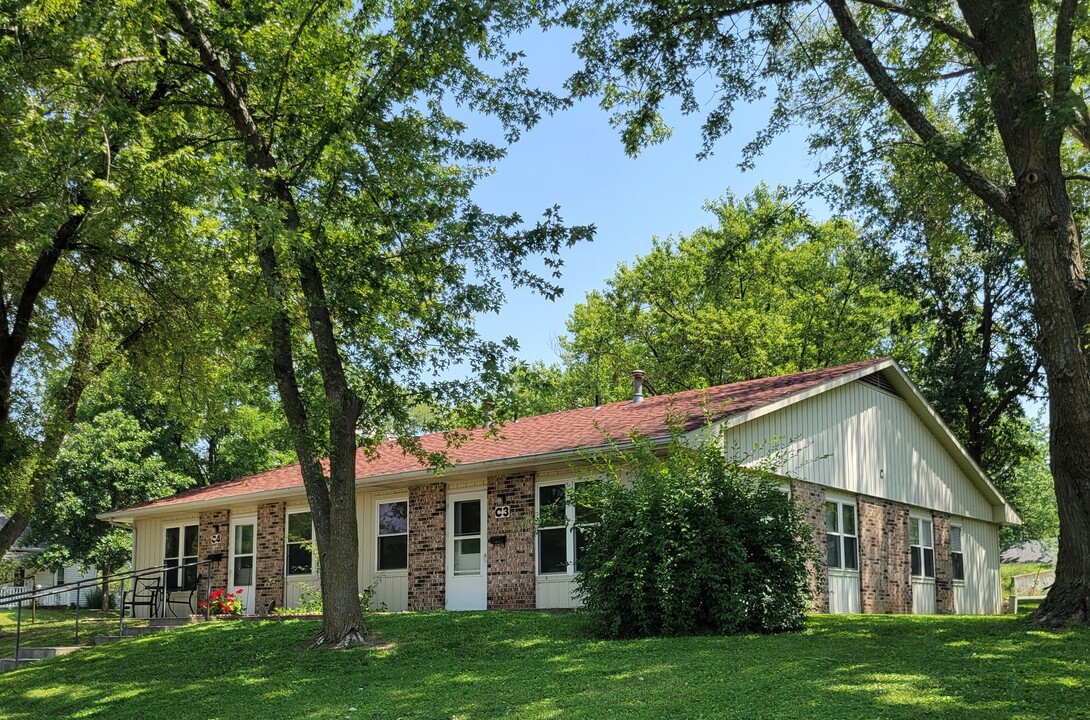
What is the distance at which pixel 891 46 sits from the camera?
1585cm

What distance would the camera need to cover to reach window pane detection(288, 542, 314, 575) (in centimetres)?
1976

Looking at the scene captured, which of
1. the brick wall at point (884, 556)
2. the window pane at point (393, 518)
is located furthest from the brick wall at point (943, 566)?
the window pane at point (393, 518)

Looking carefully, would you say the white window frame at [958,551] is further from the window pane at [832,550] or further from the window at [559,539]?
the window at [559,539]

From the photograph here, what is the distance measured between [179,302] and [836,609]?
12505mm

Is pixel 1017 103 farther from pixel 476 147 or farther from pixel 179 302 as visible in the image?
pixel 179 302

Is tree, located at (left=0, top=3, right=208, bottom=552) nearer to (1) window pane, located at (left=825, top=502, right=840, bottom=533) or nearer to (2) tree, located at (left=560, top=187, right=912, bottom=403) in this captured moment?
(1) window pane, located at (left=825, top=502, right=840, bottom=533)

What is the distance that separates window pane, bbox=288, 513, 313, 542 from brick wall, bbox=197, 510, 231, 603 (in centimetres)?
213

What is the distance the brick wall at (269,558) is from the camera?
66.1 feet

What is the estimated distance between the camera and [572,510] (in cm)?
1554

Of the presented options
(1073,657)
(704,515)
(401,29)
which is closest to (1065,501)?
(1073,657)

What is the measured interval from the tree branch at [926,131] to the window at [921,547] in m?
9.79

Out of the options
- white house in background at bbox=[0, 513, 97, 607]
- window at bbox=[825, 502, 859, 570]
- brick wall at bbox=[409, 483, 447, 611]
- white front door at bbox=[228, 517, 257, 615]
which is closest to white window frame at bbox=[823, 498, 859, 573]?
window at bbox=[825, 502, 859, 570]

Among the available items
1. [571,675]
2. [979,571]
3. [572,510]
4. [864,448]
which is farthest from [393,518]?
[979,571]

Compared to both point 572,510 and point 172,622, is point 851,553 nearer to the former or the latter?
point 572,510
